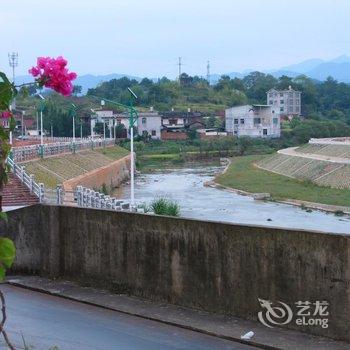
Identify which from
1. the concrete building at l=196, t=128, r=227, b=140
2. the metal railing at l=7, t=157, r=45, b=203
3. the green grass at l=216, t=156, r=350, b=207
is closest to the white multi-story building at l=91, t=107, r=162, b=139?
the concrete building at l=196, t=128, r=227, b=140

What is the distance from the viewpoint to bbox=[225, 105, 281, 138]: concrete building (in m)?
121

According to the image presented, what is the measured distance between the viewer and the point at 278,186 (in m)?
60.3

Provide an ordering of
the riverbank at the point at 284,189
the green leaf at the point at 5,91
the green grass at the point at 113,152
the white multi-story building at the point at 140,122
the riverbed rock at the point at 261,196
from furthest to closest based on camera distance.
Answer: the white multi-story building at the point at 140,122 → the green grass at the point at 113,152 → the riverbed rock at the point at 261,196 → the riverbank at the point at 284,189 → the green leaf at the point at 5,91

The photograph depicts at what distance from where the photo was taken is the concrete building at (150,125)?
11112 cm

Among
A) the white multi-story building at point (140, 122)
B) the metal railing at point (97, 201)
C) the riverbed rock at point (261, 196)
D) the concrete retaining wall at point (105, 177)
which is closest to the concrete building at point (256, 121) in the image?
the white multi-story building at point (140, 122)

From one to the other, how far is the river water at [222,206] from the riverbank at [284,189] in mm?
1243

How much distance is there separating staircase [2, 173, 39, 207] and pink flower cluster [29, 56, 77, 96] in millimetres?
23046

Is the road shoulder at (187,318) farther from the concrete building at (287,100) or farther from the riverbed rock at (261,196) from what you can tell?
the concrete building at (287,100)

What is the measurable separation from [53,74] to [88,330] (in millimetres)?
4444

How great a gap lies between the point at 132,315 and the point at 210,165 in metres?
86.6

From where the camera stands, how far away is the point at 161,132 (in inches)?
4604

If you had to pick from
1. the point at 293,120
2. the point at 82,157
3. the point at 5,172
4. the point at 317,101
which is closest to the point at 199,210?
the point at 82,157

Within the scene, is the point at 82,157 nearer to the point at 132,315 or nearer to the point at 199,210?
the point at 199,210
